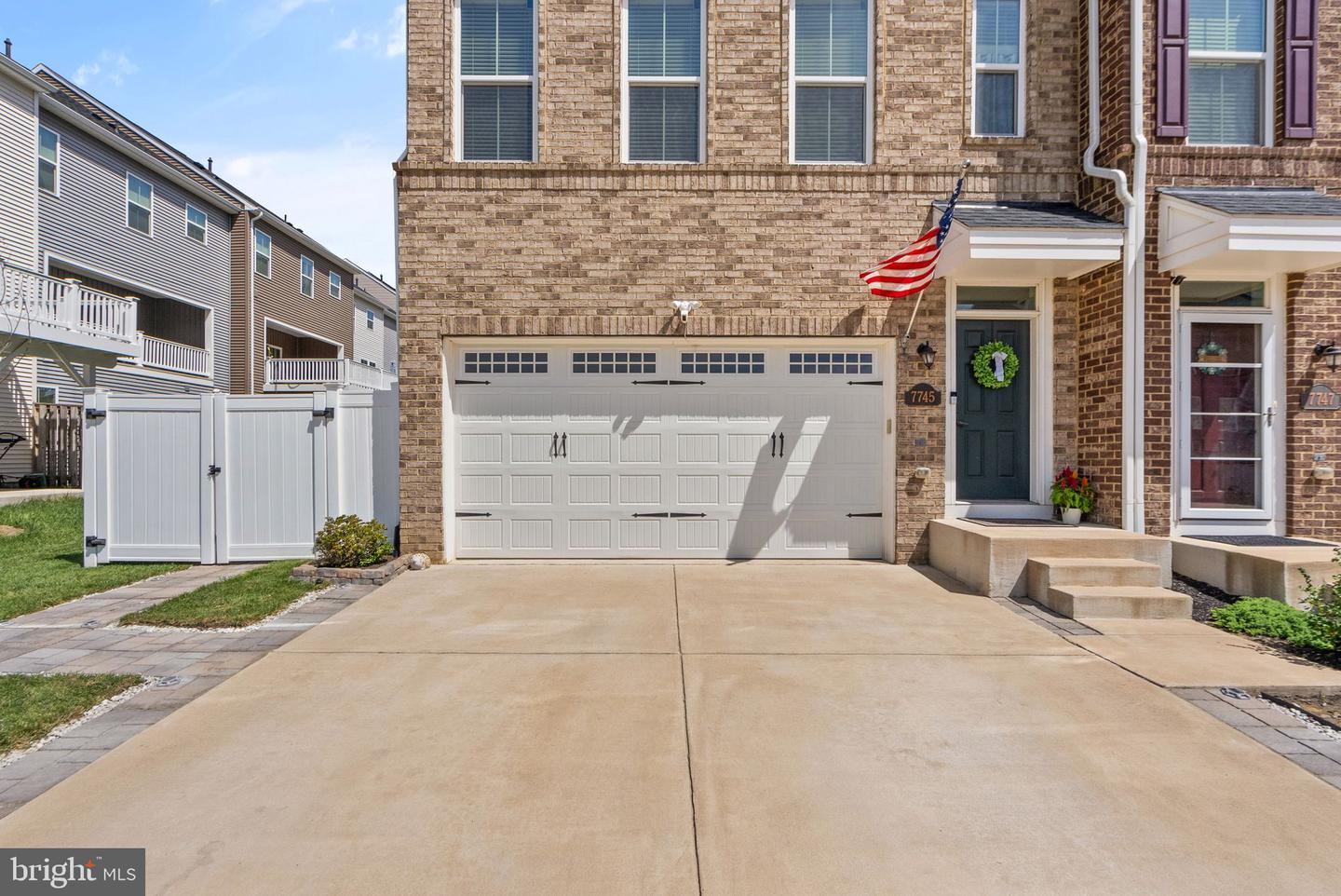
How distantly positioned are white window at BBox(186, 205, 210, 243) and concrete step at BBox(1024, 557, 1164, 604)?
861 inches

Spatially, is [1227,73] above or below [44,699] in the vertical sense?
above

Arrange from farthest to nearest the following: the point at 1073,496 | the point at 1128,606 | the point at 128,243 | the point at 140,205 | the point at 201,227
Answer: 1. the point at 201,227
2. the point at 140,205
3. the point at 128,243
4. the point at 1073,496
5. the point at 1128,606

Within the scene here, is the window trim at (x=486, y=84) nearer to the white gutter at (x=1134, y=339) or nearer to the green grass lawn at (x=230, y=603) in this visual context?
the green grass lawn at (x=230, y=603)

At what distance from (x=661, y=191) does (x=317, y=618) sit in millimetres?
5176

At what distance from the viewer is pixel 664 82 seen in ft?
24.1

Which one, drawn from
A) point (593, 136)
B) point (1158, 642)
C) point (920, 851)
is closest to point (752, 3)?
point (593, 136)

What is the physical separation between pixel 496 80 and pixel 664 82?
1788 millimetres

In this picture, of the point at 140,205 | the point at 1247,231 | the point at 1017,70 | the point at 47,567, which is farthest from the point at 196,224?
the point at 1247,231

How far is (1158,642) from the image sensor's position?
15.8 feet

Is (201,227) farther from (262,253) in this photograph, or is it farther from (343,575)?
(343,575)

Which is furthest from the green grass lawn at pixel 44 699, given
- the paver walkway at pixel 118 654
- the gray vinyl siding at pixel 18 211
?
the gray vinyl siding at pixel 18 211

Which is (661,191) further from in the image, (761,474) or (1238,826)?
(1238,826)

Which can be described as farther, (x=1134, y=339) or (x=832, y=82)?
(x=832, y=82)

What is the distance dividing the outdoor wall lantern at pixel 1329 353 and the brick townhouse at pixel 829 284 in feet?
0.19
